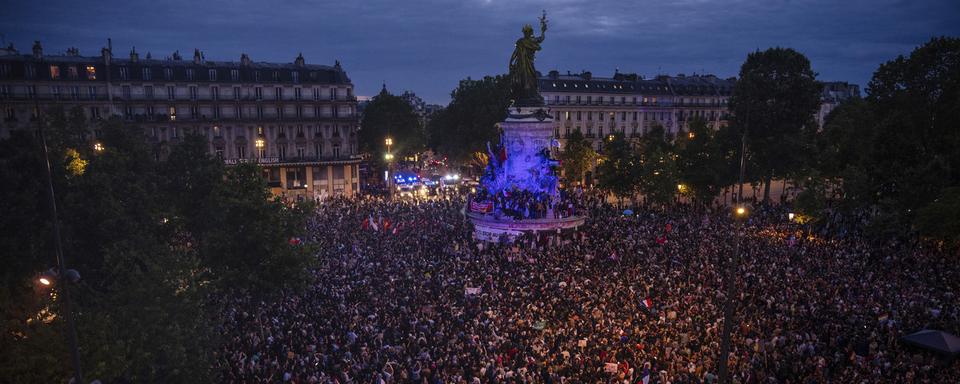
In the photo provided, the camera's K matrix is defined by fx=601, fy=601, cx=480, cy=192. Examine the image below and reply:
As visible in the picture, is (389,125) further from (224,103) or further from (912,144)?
(912,144)

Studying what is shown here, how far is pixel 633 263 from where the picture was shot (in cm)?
3061

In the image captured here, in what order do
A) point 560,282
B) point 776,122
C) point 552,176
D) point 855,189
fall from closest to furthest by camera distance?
point 560,282, point 855,189, point 552,176, point 776,122

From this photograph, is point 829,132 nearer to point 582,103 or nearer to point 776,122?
point 776,122

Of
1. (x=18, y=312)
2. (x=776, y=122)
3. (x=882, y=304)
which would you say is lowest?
(x=882, y=304)

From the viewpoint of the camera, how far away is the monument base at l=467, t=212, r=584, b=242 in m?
40.9

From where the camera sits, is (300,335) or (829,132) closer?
(300,335)

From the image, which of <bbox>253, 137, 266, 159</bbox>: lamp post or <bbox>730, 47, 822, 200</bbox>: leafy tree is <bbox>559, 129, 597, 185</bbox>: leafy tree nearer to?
<bbox>730, 47, 822, 200</bbox>: leafy tree

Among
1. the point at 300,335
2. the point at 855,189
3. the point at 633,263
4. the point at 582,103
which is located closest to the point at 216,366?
the point at 300,335

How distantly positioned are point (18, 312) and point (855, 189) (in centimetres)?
4117

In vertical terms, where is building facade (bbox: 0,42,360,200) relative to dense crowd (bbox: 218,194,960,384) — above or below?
above

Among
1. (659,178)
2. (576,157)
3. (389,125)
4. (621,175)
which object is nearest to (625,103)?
(576,157)

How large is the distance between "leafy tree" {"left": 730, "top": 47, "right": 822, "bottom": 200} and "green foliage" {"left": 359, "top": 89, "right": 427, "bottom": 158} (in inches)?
→ 1656

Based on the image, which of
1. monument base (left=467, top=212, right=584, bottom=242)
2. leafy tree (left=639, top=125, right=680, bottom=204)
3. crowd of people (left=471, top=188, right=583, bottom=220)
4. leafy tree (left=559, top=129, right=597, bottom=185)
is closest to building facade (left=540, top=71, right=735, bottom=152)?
leafy tree (left=559, top=129, right=597, bottom=185)

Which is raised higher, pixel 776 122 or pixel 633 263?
pixel 776 122
